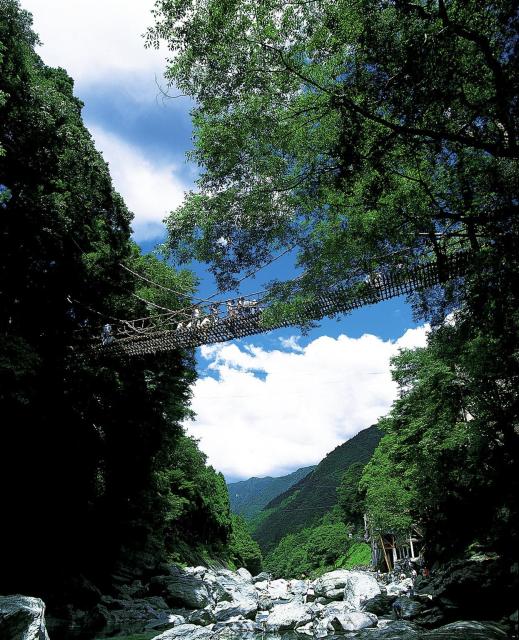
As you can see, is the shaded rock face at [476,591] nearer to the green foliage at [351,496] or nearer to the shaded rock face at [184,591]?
the shaded rock face at [184,591]

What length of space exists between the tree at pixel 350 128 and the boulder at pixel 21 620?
4.80 meters

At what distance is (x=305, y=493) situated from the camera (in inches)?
3292

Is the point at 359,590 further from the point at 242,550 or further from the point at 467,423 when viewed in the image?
the point at 242,550

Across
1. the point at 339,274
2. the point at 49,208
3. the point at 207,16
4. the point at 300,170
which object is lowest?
the point at 339,274

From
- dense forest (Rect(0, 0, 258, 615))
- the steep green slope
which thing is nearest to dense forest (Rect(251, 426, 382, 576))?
the steep green slope

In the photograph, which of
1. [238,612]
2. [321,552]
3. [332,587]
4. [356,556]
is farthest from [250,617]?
[321,552]

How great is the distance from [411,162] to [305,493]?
8645 centimetres

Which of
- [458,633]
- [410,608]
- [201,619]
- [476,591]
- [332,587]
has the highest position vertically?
[458,633]

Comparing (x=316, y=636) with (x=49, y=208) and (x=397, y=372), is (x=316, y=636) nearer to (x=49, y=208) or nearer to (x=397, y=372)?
(x=397, y=372)

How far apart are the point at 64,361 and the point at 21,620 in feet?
20.5

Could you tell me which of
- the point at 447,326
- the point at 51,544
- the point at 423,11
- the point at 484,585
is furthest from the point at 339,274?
the point at 51,544

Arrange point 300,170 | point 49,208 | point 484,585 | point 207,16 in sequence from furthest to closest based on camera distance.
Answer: point 49,208, point 484,585, point 300,170, point 207,16

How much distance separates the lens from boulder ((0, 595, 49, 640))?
4.66m

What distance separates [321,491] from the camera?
2980 inches
